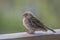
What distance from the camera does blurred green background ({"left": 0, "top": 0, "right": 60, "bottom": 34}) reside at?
253 centimetres

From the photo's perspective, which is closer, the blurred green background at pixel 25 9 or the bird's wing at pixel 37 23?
the bird's wing at pixel 37 23

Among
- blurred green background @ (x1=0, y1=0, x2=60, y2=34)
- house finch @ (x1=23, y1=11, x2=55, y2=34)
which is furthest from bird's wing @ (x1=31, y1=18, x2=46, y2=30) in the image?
blurred green background @ (x1=0, y1=0, x2=60, y2=34)

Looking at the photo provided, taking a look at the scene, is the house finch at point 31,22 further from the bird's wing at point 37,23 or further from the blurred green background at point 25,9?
the blurred green background at point 25,9

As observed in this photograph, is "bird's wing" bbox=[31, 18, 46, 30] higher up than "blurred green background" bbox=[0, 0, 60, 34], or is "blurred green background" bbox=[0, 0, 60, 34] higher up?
"blurred green background" bbox=[0, 0, 60, 34]

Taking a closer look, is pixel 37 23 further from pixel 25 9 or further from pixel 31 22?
pixel 25 9

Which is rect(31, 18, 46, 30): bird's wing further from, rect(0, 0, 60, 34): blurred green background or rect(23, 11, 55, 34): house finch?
rect(0, 0, 60, 34): blurred green background

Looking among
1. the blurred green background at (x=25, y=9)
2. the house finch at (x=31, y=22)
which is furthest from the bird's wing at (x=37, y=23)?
the blurred green background at (x=25, y=9)

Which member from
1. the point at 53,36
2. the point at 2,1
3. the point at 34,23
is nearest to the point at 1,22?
the point at 2,1

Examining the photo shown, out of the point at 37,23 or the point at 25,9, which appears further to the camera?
the point at 25,9

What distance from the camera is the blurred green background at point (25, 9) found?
253 centimetres

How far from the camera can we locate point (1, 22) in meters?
2.58

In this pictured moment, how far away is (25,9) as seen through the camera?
8.62 ft

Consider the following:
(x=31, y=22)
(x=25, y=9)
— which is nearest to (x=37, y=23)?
(x=31, y=22)

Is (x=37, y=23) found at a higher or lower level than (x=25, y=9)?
lower
